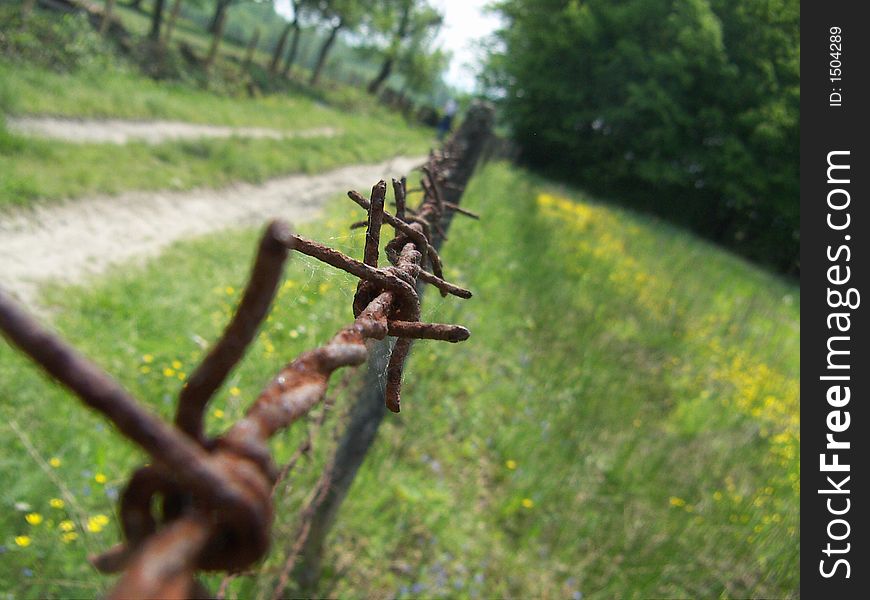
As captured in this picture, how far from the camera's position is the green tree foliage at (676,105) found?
22.2 m

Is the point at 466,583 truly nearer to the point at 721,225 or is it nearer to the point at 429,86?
the point at 721,225

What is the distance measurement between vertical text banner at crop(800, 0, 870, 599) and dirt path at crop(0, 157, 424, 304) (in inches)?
113

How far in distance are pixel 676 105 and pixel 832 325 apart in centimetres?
2039

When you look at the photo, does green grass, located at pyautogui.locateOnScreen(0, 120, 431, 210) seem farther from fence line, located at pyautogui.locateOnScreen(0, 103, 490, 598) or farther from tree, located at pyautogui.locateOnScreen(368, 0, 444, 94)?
tree, located at pyautogui.locateOnScreen(368, 0, 444, 94)

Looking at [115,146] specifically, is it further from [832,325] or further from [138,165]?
[832,325]

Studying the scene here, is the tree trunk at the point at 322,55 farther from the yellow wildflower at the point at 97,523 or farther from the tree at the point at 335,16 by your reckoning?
the yellow wildflower at the point at 97,523

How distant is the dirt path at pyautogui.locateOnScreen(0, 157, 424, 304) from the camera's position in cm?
418

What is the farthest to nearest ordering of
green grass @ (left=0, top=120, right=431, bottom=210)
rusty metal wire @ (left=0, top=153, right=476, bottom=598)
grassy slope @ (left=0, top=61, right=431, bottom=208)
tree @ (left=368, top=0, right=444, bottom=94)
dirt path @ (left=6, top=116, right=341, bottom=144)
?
tree @ (left=368, top=0, right=444, bottom=94), dirt path @ (left=6, top=116, right=341, bottom=144), grassy slope @ (left=0, top=61, right=431, bottom=208), green grass @ (left=0, top=120, right=431, bottom=210), rusty metal wire @ (left=0, top=153, right=476, bottom=598)

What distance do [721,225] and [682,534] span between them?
83.7ft

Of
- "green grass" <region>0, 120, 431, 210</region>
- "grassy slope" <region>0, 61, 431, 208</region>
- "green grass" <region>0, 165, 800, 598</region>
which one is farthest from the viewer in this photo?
"grassy slope" <region>0, 61, 431, 208</region>

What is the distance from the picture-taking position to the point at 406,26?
4066cm

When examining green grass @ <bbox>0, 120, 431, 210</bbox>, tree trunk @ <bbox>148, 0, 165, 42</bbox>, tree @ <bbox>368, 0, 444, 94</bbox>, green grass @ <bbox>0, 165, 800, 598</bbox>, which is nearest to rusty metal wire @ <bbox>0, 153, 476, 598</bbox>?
green grass @ <bbox>0, 165, 800, 598</bbox>

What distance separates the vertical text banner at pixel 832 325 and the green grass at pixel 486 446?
23 centimetres

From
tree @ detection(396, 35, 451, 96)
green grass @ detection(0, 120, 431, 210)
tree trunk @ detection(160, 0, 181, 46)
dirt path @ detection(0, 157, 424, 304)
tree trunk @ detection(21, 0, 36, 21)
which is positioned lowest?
dirt path @ detection(0, 157, 424, 304)
